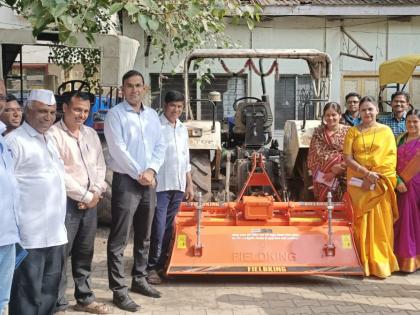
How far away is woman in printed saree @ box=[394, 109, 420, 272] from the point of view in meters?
4.86

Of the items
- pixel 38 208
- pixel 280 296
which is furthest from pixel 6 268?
pixel 280 296

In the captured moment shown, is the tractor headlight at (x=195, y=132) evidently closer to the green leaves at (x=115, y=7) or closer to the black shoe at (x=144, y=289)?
the black shoe at (x=144, y=289)

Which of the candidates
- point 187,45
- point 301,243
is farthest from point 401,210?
point 187,45

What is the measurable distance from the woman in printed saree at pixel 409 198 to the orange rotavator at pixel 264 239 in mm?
592

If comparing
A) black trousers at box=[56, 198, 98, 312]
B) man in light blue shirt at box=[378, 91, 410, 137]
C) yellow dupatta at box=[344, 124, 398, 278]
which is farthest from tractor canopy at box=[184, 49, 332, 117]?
black trousers at box=[56, 198, 98, 312]

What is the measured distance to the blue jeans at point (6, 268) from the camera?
2.59 m

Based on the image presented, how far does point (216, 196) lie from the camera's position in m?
5.98

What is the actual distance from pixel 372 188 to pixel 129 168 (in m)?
2.08

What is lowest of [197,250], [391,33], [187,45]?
[197,250]

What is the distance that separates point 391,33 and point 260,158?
7498 mm

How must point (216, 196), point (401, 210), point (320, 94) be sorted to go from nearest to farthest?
point (401, 210), point (216, 196), point (320, 94)

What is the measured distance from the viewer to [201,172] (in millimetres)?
5527

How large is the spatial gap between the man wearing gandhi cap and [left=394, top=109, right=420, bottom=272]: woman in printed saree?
120 inches

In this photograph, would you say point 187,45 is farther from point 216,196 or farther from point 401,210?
point 401,210
